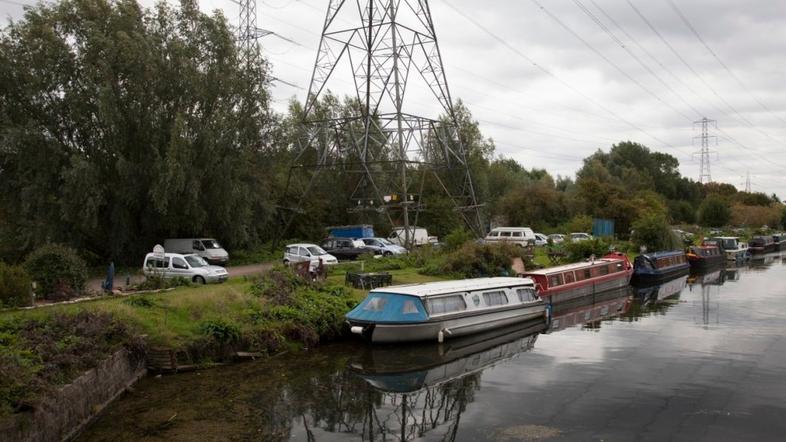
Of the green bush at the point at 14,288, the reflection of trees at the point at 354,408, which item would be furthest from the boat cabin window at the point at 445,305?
the green bush at the point at 14,288

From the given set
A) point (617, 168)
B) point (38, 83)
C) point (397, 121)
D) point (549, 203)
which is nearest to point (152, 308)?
point (38, 83)

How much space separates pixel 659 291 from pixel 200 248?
94.8ft

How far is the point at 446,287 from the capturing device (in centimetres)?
2466

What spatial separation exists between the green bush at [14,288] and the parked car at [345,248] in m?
24.8

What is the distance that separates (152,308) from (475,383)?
1027 cm

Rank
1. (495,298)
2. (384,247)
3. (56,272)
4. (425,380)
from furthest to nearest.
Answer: (384,247) < (495,298) < (56,272) < (425,380)

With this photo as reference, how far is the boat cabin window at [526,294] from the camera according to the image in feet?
90.9

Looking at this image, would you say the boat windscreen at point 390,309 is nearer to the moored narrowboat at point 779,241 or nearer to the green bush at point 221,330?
the green bush at point 221,330

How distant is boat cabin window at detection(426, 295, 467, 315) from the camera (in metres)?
23.2

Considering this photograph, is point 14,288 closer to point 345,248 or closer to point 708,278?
point 345,248

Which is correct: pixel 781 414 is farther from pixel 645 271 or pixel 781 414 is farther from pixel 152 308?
pixel 645 271

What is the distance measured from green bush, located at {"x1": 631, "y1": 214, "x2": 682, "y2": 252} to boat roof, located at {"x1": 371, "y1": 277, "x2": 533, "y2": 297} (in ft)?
97.8

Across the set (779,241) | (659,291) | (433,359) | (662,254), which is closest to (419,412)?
(433,359)

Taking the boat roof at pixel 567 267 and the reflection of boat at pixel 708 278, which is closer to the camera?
the boat roof at pixel 567 267
